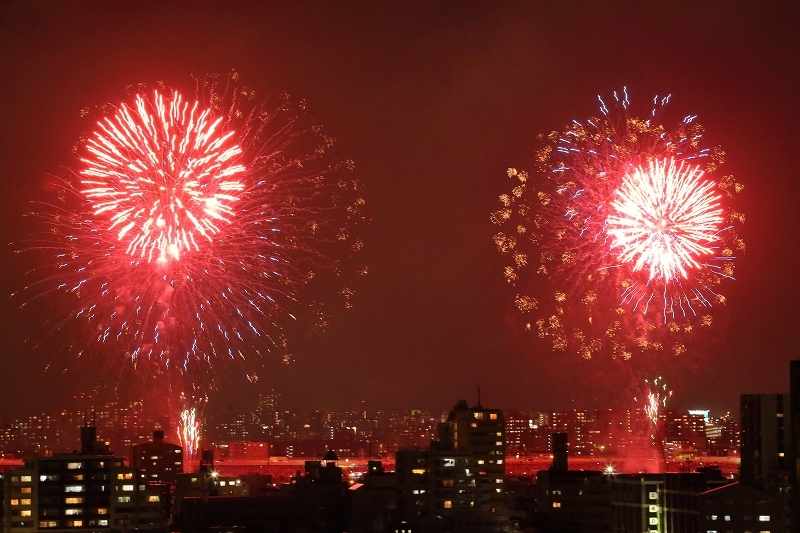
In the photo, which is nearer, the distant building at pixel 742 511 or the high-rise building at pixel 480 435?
the distant building at pixel 742 511

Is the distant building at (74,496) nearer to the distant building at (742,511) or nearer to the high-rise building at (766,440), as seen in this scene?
the distant building at (742,511)

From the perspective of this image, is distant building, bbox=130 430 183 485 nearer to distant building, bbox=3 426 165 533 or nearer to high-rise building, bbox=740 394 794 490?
distant building, bbox=3 426 165 533

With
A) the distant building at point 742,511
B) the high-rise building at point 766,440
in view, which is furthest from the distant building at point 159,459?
the distant building at point 742,511

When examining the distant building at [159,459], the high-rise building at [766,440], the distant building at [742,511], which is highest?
the high-rise building at [766,440]

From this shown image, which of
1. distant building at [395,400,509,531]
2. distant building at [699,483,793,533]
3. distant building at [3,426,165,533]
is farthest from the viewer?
distant building at [395,400,509,531]

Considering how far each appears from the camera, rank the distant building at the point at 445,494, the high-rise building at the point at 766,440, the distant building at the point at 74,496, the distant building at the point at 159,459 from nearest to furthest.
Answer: the high-rise building at the point at 766,440 → the distant building at the point at 74,496 → the distant building at the point at 445,494 → the distant building at the point at 159,459

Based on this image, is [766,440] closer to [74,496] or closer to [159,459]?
[74,496]

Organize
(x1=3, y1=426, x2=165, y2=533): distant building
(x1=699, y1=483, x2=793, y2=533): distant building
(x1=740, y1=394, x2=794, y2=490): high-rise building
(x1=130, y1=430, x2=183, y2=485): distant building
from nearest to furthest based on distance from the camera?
(x1=699, y1=483, x2=793, y2=533): distant building, (x1=740, y1=394, x2=794, y2=490): high-rise building, (x1=3, y1=426, x2=165, y2=533): distant building, (x1=130, y1=430, x2=183, y2=485): distant building

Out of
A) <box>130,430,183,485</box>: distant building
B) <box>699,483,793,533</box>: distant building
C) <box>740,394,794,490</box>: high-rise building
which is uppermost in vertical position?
<box>740,394,794,490</box>: high-rise building

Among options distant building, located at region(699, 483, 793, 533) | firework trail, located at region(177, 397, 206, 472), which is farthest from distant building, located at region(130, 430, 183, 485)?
distant building, located at region(699, 483, 793, 533)

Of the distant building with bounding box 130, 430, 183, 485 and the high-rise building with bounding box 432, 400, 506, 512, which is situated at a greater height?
the high-rise building with bounding box 432, 400, 506, 512
